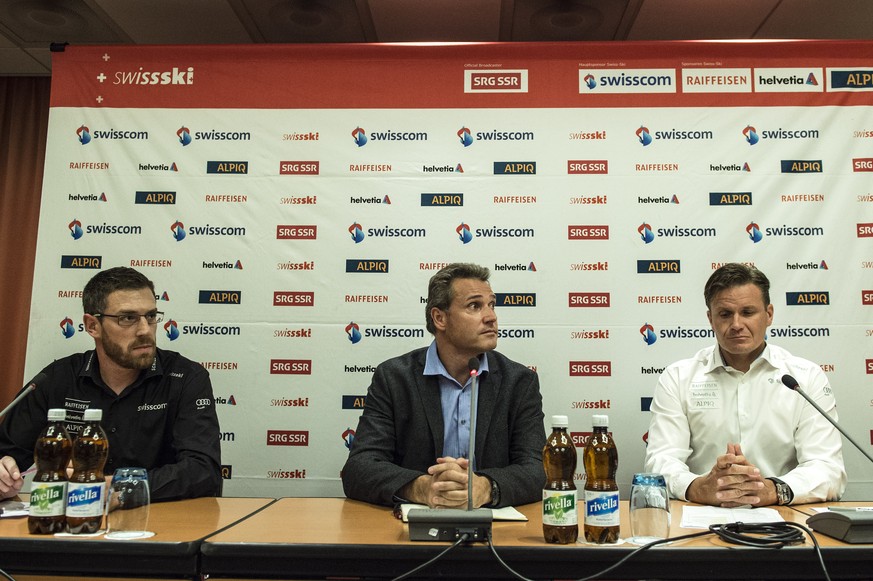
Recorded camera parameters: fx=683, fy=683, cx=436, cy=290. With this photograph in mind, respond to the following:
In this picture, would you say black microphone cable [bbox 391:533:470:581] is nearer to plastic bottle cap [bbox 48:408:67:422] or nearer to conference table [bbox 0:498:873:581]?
conference table [bbox 0:498:873:581]

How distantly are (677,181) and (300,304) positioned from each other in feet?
6.54

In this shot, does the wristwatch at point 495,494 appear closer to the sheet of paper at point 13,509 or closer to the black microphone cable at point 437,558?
the black microphone cable at point 437,558

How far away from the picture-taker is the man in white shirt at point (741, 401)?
8.74ft

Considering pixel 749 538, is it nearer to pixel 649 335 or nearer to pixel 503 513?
pixel 503 513

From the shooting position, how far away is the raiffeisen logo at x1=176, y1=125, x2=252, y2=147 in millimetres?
3570

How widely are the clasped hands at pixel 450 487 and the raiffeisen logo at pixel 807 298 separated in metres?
2.09

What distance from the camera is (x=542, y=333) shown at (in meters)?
3.38

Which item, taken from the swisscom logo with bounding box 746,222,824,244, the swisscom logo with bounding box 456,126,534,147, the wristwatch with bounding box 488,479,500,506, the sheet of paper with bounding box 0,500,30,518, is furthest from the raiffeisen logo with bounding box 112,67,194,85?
the swisscom logo with bounding box 746,222,824,244

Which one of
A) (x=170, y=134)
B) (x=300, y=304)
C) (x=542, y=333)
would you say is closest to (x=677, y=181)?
(x=542, y=333)

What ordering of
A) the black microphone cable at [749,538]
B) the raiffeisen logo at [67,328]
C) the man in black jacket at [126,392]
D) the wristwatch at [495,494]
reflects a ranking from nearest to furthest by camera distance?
the black microphone cable at [749,538] < the wristwatch at [495,494] < the man in black jacket at [126,392] < the raiffeisen logo at [67,328]

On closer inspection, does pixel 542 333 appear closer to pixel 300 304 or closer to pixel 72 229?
pixel 300 304

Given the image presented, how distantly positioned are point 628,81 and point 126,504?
9.87ft

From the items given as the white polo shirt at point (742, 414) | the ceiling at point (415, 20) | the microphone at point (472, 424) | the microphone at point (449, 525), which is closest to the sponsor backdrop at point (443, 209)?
the ceiling at point (415, 20)

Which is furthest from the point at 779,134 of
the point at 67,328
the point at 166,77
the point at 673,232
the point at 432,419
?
the point at 67,328
